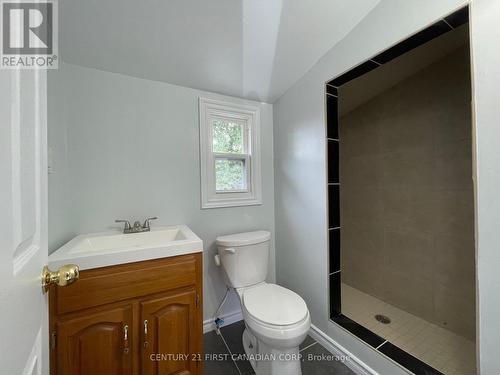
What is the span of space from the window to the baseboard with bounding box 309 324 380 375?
1.11 meters

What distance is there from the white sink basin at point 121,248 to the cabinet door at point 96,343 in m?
0.25

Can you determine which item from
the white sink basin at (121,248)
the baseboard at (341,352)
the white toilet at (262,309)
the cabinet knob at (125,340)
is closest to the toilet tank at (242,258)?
the white toilet at (262,309)

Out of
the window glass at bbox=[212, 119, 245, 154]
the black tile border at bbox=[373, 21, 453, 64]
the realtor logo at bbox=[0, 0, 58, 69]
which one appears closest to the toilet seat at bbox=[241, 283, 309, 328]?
the window glass at bbox=[212, 119, 245, 154]

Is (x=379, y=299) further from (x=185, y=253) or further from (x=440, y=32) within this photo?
(x=440, y=32)

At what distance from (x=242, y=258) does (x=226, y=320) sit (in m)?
0.65

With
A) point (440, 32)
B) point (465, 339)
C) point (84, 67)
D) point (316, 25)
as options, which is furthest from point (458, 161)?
point (84, 67)

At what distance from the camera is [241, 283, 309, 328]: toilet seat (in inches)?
45.9

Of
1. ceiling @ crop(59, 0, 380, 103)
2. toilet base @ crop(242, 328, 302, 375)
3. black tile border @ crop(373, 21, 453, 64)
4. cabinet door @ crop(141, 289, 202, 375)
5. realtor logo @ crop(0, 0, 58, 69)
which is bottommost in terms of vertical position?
toilet base @ crop(242, 328, 302, 375)

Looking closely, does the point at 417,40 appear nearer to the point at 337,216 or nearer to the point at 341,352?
the point at 337,216

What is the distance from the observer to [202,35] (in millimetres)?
1298

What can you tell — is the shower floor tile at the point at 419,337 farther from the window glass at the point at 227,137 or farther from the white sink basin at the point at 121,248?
the window glass at the point at 227,137

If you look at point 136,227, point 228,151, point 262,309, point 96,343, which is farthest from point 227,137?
point 96,343

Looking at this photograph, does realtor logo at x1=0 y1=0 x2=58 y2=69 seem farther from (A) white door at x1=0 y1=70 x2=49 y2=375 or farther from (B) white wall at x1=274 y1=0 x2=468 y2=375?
(B) white wall at x1=274 y1=0 x2=468 y2=375

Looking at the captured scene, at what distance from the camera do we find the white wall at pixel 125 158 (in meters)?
1.28
